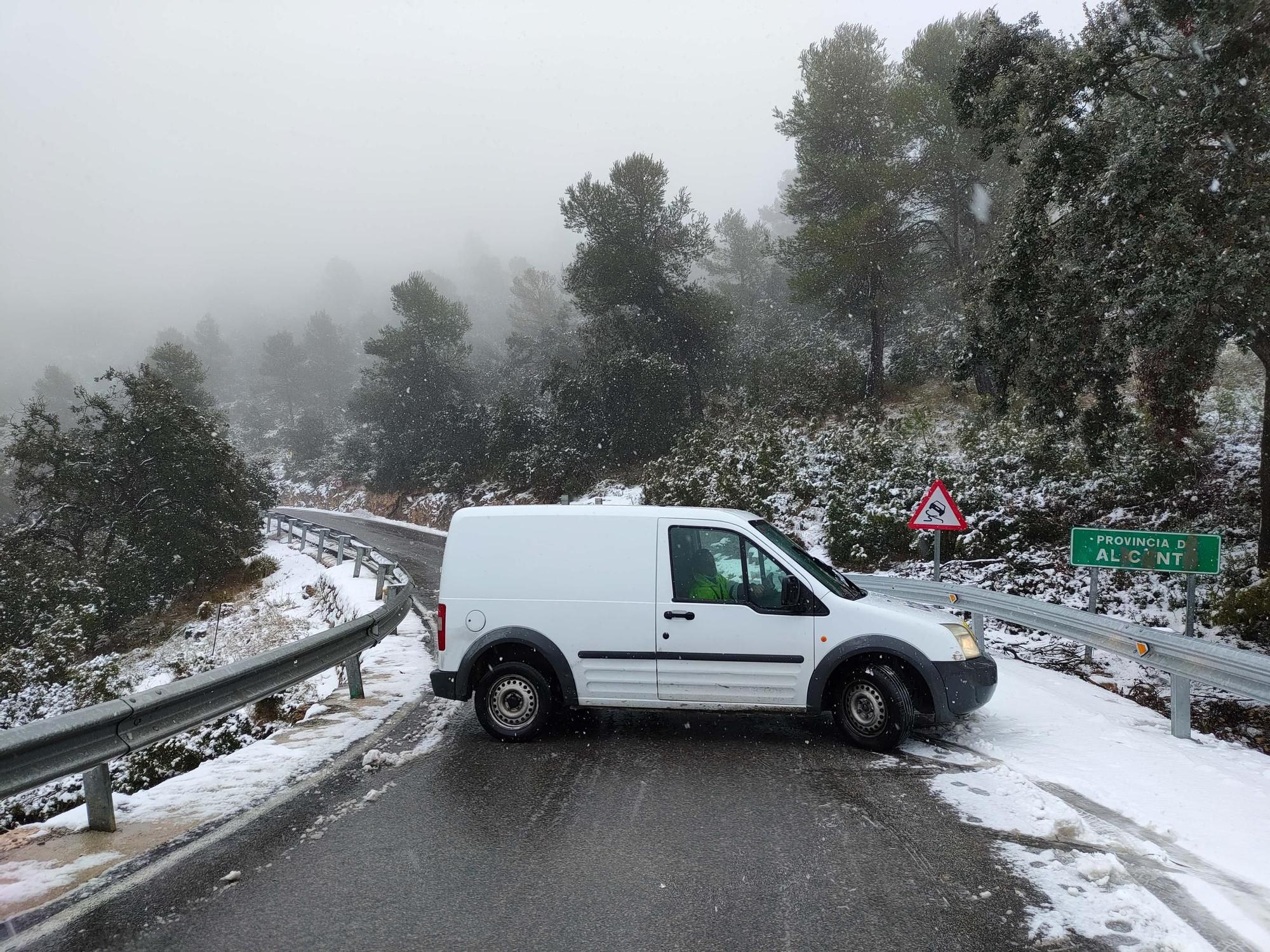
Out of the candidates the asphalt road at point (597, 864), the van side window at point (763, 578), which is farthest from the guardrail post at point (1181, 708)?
the van side window at point (763, 578)

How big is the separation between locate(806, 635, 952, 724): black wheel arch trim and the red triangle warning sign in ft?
15.3

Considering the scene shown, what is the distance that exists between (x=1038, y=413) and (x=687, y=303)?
1934 cm

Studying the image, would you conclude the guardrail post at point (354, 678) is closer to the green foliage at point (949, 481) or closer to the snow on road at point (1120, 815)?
the snow on road at point (1120, 815)

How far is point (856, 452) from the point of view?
18.0 metres

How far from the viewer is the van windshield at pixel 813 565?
5738 mm

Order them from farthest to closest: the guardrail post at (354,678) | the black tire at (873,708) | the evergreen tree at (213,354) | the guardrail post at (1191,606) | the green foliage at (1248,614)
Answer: the evergreen tree at (213,354) → the green foliage at (1248,614) → the guardrail post at (354,678) → the guardrail post at (1191,606) → the black tire at (873,708)

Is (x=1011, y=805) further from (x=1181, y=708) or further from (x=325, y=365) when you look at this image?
(x=325, y=365)

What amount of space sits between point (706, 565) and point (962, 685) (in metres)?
2.13

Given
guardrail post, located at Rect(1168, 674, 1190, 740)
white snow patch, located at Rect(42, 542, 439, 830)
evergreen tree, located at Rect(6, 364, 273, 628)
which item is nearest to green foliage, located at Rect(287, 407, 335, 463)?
evergreen tree, located at Rect(6, 364, 273, 628)

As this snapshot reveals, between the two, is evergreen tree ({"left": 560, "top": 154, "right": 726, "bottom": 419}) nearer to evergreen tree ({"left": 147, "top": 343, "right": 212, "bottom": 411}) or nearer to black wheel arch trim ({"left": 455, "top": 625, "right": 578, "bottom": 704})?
black wheel arch trim ({"left": 455, "top": 625, "right": 578, "bottom": 704})

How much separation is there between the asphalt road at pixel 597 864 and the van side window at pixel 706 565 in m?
1.22

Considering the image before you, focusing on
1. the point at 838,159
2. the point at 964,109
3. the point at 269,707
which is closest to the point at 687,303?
the point at 838,159

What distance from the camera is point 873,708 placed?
Result: 5.46 m

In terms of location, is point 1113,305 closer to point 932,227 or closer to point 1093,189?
point 1093,189
